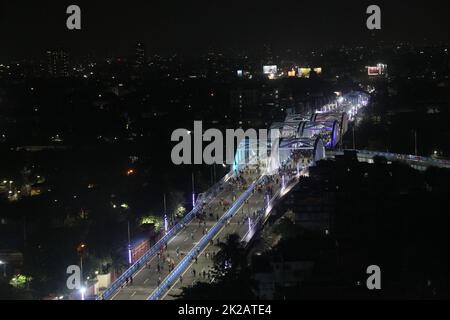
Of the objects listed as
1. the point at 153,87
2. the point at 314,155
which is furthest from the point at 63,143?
the point at 153,87

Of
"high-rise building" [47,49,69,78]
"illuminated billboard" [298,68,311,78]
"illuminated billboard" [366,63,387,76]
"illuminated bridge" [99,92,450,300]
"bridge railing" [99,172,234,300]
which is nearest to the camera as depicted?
"bridge railing" [99,172,234,300]

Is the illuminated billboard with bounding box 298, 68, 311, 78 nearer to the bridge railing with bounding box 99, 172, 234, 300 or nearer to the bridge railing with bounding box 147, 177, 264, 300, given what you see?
the bridge railing with bounding box 99, 172, 234, 300

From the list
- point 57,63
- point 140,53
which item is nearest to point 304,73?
point 57,63

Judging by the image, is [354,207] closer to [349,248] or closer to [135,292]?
[349,248]

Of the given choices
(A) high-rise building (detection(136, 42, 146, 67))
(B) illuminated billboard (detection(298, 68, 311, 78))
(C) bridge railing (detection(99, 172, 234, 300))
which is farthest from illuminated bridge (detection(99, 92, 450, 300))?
(A) high-rise building (detection(136, 42, 146, 67))

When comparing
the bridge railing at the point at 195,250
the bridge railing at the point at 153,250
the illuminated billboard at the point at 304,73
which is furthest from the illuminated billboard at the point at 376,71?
the bridge railing at the point at 195,250

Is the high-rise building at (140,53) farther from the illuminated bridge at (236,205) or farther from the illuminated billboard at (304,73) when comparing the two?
the illuminated bridge at (236,205)
